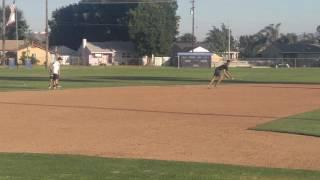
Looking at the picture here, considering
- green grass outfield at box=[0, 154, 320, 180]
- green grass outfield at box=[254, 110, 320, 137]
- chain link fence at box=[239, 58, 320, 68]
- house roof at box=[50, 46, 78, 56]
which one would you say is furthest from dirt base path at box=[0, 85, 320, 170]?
house roof at box=[50, 46, 78, 56]

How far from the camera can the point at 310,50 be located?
419 feet

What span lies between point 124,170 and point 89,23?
13850 centimetres

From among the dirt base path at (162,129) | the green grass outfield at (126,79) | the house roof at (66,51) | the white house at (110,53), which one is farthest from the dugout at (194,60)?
the dirt base path at (162,129)

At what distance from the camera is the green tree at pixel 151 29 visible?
11956 cm

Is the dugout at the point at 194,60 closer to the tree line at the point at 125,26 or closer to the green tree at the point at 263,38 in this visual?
the tree line at the point at 125,26

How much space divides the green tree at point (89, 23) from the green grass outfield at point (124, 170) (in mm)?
120427

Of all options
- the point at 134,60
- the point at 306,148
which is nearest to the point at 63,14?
the point at 134,60

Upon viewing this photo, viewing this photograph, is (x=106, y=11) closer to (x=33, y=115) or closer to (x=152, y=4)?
(x=152, y=4)

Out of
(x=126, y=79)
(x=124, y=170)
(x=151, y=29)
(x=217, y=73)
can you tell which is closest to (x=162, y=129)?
(x=124, y=170)

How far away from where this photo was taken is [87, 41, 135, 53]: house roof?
130000 millimetres

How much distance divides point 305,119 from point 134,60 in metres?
108

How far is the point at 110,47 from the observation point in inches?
5207

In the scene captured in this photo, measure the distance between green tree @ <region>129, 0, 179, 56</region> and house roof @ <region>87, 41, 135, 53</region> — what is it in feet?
23.0

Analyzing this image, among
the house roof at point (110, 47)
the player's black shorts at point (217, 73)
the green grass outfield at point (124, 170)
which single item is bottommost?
the green grass outfield at point (124, 170)
